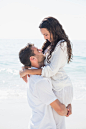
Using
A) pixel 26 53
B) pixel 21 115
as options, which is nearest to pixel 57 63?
pixel 26 53

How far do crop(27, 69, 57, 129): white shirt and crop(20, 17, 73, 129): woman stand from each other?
0.31 ft

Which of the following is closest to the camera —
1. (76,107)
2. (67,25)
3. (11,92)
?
(76,107)

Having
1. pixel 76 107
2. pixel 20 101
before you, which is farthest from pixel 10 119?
pixel 76 107

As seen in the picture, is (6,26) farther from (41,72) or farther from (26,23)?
(41,72)

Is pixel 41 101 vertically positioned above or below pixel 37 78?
below

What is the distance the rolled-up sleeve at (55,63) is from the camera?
1.91 metres

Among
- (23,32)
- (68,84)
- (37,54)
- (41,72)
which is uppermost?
(37,54)

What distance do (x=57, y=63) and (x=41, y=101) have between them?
40cm

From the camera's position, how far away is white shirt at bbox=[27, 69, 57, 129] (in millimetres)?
1783

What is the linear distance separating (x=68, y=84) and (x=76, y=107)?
9.59 ft

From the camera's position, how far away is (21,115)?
4.36 meters

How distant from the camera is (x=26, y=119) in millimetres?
4160

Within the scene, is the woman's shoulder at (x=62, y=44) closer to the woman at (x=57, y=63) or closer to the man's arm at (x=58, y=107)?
the woman at (x=57, y=63)

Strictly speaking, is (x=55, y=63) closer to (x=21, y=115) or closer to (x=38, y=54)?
(x=38, y=54)
